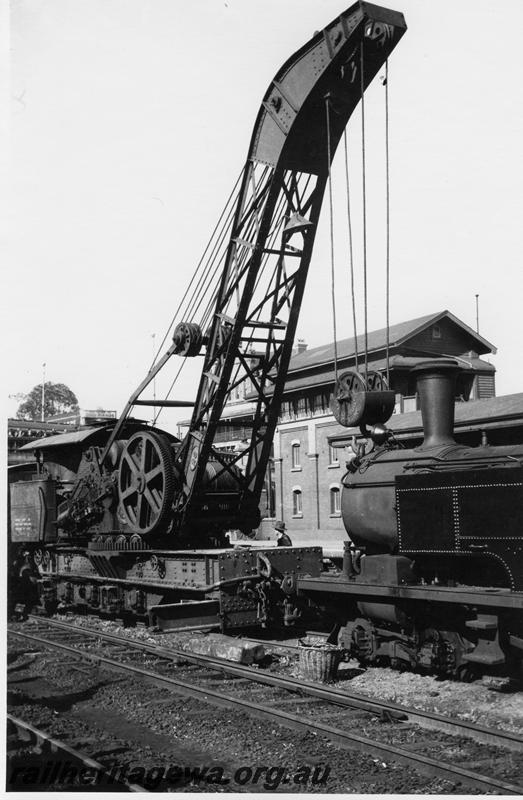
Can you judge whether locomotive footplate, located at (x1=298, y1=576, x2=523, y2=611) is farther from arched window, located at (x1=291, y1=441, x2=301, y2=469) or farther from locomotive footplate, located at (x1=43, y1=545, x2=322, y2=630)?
arched window, located at (x1=291, y1=441, x2=301, y2=469)

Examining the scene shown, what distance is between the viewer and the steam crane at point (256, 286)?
912 centimetres

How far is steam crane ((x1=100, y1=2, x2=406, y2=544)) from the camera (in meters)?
9.12

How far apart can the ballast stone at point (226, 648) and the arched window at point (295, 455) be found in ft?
72.7

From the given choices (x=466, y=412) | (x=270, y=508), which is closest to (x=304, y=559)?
(x=466, y=412)

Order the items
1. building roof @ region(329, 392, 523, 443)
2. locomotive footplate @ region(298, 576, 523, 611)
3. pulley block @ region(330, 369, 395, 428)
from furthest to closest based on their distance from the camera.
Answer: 1. building roof @ region(329, 392, 523, 443)
2. pulley block @ region(330, 369, 395, 428)
3. locomotive footplate @ region(298, 576, 523, 611)

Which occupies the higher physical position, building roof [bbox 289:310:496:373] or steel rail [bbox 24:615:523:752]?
building roof [bbox 289:310:496:373]

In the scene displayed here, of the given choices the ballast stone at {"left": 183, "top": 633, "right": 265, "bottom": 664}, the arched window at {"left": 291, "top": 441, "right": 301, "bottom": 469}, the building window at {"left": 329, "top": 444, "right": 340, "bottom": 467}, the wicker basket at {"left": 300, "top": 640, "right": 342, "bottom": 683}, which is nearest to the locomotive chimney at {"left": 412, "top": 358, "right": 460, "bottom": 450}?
the wicker basket at {"left": 300, "top": 640, "right": 342, "bottom": 683}

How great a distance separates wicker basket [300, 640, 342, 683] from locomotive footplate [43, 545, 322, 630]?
6.11ft

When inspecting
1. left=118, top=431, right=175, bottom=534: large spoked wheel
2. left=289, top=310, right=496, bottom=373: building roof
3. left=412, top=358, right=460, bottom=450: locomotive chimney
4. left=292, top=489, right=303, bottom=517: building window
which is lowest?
left=292, top=489, right=303, bottom=517: building window

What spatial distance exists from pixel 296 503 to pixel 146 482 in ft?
67.2

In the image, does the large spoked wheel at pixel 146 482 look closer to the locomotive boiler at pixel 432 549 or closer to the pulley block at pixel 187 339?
the pulley block at pixel 187 339

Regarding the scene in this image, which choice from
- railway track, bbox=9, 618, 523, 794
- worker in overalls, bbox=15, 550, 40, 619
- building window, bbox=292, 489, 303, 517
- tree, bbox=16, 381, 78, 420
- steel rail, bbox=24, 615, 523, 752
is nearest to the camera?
railway track, bbox=9, 618, 523, 794

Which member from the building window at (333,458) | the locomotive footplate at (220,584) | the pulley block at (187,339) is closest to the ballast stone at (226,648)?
the locomotive footplate at (220,584)

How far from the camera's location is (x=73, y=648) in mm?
9773
